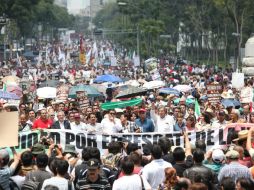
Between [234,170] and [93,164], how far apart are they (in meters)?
1.64

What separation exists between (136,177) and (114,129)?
6438 millimetres

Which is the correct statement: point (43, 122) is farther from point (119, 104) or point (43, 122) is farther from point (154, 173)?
point (154, 173)

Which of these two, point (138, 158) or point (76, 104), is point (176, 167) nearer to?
point (138, 158)

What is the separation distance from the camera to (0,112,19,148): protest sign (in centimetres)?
1257

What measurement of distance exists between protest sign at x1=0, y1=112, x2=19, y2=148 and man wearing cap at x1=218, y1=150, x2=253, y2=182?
8.69 ft

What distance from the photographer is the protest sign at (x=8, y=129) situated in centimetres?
1257

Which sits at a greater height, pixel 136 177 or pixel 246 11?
pixel 246 11

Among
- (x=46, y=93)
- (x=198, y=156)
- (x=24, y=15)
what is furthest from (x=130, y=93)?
(x=24, y=15)

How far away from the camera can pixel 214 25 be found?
3012 inches

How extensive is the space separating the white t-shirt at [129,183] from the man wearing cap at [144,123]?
22.0 ft

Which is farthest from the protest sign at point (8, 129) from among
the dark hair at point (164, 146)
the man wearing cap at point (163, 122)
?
the man wearing cap at point (163, 122)

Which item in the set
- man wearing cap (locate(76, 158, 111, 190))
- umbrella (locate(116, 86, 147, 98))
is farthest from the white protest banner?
umbrella (locate(116, 86, 147, 98))

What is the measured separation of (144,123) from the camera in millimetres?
18266

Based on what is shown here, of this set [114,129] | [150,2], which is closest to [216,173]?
[114,129]
